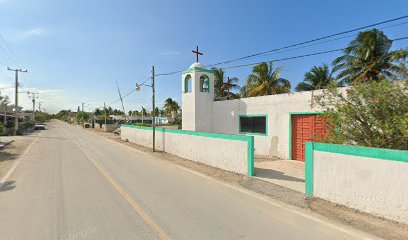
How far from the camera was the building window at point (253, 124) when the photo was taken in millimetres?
12352

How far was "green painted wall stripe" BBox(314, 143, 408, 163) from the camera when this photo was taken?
170 inches

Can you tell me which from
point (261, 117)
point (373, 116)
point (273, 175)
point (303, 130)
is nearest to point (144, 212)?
point (273, 175)

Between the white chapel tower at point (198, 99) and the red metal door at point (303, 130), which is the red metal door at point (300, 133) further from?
the white chapel tower at point (198, 99)

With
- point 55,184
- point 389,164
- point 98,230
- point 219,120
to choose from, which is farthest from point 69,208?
point 219,120

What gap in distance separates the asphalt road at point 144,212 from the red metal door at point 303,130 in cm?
513

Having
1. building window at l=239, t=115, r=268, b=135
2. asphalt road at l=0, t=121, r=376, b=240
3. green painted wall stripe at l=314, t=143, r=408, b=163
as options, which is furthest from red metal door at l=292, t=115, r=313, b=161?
asphalt road at l=0, t=121, r=376, b=240

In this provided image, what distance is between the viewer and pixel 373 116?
5.79m

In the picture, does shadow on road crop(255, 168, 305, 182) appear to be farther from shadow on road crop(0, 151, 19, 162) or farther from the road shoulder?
shadow on road crop(0, 151, 19, 162)

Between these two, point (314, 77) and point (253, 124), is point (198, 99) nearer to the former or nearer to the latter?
point (253, 124)

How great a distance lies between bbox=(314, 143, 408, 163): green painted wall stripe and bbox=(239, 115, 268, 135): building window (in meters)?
6.43

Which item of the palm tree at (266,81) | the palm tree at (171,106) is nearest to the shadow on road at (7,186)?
the palm tree at (266,81)

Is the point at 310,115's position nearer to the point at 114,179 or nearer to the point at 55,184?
the point at 114,179

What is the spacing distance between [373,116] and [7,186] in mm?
10410

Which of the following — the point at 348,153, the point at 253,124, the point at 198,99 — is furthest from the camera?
the point at 198,99
